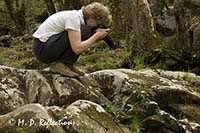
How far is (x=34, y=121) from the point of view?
13.8 feet

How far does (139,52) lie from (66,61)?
8.61 feet

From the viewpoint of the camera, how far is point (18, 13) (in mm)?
17578

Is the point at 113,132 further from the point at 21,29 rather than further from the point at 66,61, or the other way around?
the point at 21,29

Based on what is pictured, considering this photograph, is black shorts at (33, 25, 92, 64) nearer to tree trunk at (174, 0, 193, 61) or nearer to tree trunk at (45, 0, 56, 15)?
tree trunk at (174, 0, 193, 61)

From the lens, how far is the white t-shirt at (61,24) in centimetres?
542

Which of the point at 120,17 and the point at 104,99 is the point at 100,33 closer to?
the point at 104,99

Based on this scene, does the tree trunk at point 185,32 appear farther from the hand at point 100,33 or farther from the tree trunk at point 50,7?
the tree trunk at point 50,7

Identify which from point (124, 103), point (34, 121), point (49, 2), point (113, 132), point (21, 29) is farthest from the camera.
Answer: point (21, 29)

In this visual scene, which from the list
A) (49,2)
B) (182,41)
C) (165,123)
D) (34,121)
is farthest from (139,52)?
(49,2)

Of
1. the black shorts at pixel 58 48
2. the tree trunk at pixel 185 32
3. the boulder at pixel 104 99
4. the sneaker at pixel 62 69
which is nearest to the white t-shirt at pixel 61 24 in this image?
the black shorts at pixel 58 48

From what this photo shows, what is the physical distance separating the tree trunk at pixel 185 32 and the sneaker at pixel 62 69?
257cm

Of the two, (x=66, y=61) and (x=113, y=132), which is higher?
(x=66, y=61)

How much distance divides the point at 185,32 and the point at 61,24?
277cm

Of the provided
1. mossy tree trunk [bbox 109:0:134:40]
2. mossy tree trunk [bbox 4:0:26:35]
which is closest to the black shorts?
mossy tree trunk [bbox 109:0:134:40]
